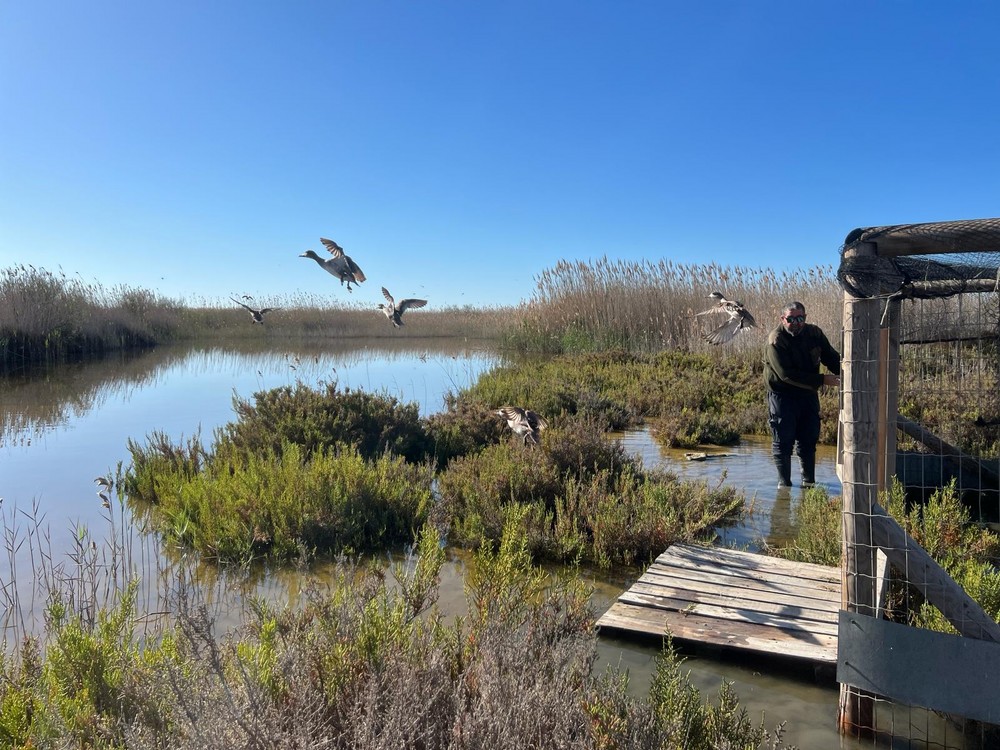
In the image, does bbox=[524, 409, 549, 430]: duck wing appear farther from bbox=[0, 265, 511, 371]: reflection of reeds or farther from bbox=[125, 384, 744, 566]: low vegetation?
bbox=[0, 265, 511, 371]: reflection of reeds

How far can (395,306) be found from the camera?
35.3 feet

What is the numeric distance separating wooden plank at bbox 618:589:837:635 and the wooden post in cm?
Result: 103

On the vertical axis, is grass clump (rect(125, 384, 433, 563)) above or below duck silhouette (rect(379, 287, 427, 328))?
below

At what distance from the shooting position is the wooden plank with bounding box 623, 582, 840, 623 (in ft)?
13.4

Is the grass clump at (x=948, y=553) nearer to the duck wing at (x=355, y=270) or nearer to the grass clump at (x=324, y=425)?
the grass clump at (x=324, y=425)

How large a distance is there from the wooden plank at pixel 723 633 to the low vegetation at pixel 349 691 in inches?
34.5

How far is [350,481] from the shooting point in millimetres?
6086

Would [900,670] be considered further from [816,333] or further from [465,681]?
[816,333]

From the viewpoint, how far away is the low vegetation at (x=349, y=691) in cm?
225

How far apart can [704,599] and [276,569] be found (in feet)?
9.80

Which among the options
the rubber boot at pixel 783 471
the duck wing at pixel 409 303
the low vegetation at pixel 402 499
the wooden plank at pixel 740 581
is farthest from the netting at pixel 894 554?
the duck wing at pixel 409 303

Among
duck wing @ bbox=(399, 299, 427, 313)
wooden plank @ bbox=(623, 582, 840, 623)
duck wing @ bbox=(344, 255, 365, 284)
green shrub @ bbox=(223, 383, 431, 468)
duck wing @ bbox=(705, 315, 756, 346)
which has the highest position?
duck wing @ bbox=(344, 255, 365, 284)

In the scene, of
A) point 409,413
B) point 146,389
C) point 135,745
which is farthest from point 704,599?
point 146,389

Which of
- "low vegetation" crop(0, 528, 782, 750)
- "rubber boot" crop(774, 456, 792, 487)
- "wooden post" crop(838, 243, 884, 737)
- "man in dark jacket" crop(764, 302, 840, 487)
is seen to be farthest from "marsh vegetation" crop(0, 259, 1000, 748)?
"man in dark jacket" crop(764, 302, 840, 487)
